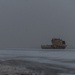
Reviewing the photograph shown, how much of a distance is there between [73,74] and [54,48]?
37.5 metres

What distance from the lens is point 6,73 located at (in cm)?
1180

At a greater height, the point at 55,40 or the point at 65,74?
the point at 55,40

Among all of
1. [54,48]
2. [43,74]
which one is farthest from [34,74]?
[54,48]

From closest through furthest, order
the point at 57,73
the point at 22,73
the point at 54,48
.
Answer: the point at 22,73 → the point at 57,73 → the point at 54,48

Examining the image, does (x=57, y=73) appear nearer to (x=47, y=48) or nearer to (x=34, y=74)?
(x=34, y=74)

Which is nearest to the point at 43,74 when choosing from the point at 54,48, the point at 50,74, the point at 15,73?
the point at 50,74

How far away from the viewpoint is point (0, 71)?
12344 millimetres

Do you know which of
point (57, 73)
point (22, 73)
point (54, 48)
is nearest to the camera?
point (22, 73)

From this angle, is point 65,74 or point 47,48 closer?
point 65,74

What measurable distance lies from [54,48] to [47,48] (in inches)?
94.3

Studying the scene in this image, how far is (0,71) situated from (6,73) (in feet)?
2.01

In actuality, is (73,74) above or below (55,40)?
below

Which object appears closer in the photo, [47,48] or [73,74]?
[73,74]

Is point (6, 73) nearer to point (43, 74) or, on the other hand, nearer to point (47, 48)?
point (43, 74)
